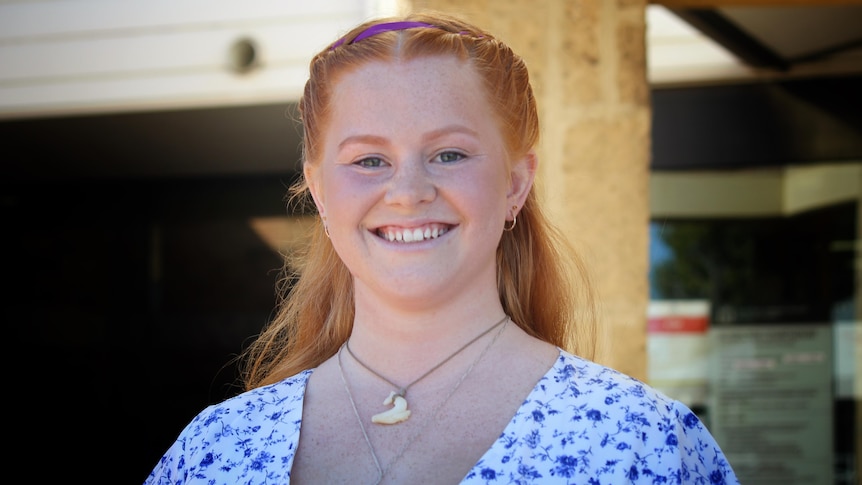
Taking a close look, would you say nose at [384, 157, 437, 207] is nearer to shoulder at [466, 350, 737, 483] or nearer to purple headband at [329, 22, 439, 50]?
purple headband at [329, 22, 439, 50]

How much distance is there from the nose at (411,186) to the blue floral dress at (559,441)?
0.34 m

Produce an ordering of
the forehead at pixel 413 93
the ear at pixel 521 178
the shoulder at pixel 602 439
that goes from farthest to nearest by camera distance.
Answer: the ear at pixel 521 178, the forehead at pixel 413 93, the shoulder at pixel 602 439

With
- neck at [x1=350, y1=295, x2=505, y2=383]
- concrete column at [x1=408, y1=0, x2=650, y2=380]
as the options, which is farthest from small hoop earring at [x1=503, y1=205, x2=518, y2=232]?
concrete column at [x1=408, y1=0, x2=650, y2=380]

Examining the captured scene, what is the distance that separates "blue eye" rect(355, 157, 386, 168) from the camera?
1421mm

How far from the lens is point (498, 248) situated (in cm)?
168

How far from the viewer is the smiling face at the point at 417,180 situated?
54.4 inches

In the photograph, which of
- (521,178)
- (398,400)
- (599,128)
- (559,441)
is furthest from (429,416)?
(599,128)

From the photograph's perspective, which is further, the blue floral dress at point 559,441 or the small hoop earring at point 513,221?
the small hoop earring at point 513,221

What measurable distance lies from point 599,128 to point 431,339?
1.21m

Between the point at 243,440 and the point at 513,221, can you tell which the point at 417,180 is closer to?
the point at 513,221

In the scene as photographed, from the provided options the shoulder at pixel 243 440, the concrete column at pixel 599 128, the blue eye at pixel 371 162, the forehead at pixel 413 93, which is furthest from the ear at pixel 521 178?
the concrete column at pixel 599 128

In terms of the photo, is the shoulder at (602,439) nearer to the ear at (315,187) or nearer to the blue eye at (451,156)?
the blue eye at (451,156)

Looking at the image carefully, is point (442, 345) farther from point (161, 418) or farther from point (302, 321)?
point (161, 418)

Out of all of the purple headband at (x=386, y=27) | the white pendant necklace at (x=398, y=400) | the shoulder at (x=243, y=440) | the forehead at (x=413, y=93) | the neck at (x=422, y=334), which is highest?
the purple headband at (x=386, y=27)
